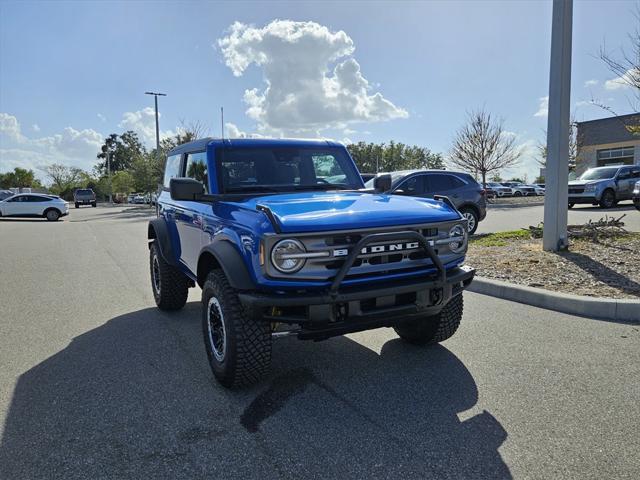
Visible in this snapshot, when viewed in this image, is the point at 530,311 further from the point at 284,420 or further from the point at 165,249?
the point at 165,249

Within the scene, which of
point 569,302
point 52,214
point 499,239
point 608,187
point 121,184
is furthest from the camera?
point 121,184

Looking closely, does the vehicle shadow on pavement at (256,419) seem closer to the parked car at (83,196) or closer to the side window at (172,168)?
the side window at (172,168)

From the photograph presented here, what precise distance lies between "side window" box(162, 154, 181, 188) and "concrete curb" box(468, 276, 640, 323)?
14.0 ft

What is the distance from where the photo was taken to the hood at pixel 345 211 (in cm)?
311

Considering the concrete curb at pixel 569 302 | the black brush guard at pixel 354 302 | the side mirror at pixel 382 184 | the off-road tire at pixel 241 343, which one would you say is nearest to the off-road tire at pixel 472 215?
the concrete curb at pixel 569 302

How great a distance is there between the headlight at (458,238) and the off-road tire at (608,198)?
Answer: 18.1 metres

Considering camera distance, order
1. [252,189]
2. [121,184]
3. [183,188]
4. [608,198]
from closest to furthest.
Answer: [183,188] → [252,189] → [608,198] → [121,184]

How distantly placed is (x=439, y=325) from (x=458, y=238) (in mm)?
847

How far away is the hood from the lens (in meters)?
3.11

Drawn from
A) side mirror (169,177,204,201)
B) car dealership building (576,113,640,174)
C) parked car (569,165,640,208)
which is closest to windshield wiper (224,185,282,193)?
side mirror (169,177,204,201)

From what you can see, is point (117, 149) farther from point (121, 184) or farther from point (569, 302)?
point (569, 302)

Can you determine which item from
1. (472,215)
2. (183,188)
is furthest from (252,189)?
(472,215)

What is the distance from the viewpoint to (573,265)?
6918 mm

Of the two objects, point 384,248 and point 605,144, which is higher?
point 605,144
